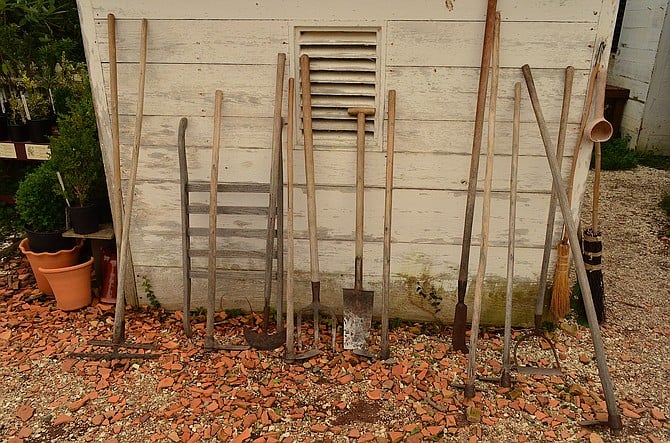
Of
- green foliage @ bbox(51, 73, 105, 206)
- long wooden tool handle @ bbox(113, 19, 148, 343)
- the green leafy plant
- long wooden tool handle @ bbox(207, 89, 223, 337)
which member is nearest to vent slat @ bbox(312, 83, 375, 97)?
long wooden tool handle @ bbox(207, 89, 223, 337)

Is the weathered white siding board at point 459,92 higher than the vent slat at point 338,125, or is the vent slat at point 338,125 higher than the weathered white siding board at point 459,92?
the weathered white siding board at point 459,92

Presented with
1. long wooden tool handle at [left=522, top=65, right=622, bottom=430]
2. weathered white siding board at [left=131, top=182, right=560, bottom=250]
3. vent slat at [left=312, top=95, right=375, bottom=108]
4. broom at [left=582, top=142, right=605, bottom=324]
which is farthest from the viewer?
broom at [left=582, top=142, right=605, bottom=324]

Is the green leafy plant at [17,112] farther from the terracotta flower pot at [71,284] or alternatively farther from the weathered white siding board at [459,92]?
the weathered white siding board at [459,92]

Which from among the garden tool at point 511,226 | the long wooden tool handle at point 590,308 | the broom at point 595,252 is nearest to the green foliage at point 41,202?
the garden tool at point 511,226

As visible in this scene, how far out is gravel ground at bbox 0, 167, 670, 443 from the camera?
2.65 meters

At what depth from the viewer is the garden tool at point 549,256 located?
2.87 meters

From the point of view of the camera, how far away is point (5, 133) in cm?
440

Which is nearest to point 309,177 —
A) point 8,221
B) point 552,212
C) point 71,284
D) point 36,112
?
point 552,212

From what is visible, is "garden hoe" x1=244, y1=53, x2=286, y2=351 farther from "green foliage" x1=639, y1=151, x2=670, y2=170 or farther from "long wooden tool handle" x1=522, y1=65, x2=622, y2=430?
"green foliage" x1=639, y1=151, x2=670, y2=170

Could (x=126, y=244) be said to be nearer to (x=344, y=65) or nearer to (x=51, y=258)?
(x=51, y=258)

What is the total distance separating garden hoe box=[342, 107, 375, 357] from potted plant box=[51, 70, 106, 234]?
6.16 feet

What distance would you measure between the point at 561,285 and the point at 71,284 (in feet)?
11.1

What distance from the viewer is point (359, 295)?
3172 mm

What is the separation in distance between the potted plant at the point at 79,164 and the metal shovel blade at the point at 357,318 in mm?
1917
